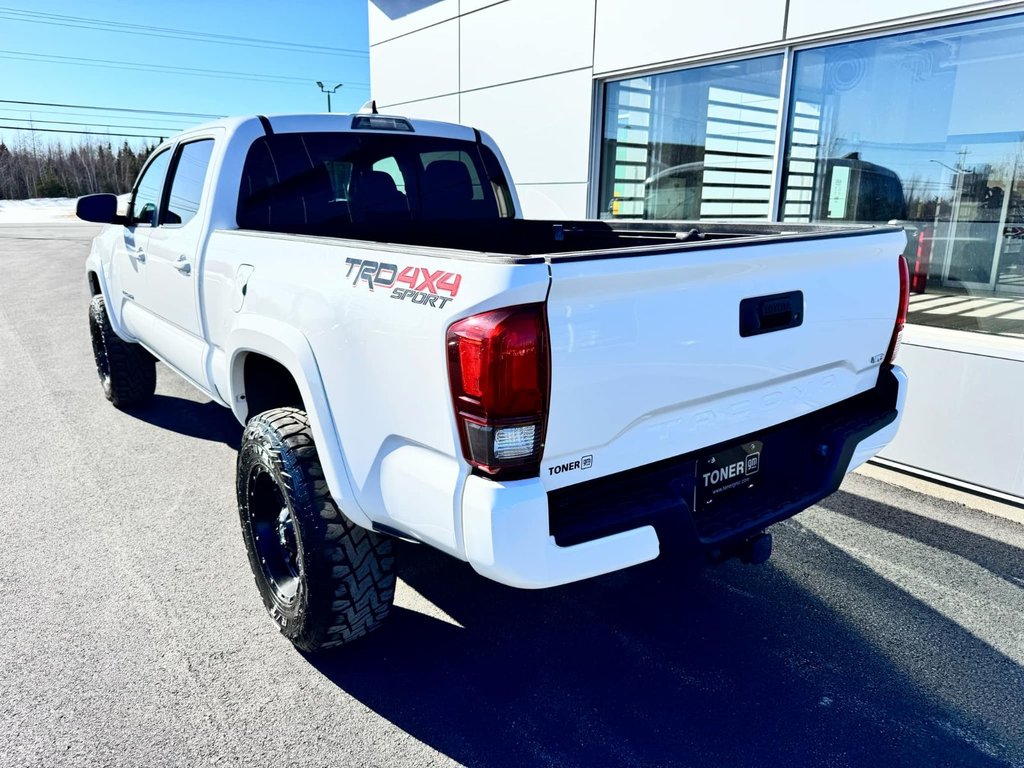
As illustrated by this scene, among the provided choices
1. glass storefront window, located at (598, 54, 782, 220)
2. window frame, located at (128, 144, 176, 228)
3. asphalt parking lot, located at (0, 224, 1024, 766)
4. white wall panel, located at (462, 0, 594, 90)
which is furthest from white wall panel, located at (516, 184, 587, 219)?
asphalt parking lot, located at (0, 224, 1024, 766)

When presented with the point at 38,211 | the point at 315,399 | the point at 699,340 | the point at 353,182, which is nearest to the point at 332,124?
the point at 353,182

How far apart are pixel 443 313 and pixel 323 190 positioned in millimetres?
2156

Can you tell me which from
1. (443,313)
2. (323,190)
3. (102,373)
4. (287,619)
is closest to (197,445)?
(102,373)

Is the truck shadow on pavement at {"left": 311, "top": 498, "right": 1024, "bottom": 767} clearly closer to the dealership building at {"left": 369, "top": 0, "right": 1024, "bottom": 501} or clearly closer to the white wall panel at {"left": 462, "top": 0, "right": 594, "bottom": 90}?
the dealership building at {"left": 369, "top": 0, "right": 1024, "bottom": 501}

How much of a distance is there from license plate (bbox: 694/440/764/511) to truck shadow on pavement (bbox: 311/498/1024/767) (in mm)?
280

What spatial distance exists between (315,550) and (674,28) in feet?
17.3

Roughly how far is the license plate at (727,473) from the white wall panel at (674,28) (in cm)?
379

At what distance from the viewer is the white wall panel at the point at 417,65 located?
8594 millimetres

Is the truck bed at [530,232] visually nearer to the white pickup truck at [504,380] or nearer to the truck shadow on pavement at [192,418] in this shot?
the white pickup truck at [504,380]

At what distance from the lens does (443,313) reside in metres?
1.93

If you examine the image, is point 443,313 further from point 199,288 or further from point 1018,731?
point 1018,731

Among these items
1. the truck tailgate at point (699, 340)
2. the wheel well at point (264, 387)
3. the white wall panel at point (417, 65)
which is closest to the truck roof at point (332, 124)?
the wheel well at point (264, 387)

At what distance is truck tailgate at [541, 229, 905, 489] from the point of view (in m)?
1.96

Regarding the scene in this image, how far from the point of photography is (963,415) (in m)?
4.32
